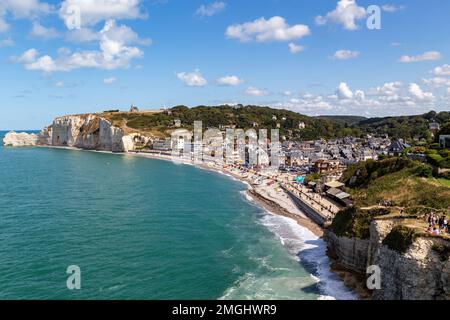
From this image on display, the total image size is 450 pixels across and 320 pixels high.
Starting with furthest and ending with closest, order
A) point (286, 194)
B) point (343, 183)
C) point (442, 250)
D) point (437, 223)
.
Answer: point (286, 194), point (343, 183), point (437, 223), point (442, 250)

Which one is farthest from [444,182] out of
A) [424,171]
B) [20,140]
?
[20,140]

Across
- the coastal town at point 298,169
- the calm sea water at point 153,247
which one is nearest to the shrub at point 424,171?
the coastal town at point 298,169

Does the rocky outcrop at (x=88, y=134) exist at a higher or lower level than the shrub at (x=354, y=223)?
higher

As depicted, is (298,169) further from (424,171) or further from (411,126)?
(411,126)

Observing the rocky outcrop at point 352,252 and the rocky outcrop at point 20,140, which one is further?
the rocky outcrop at point 20,140

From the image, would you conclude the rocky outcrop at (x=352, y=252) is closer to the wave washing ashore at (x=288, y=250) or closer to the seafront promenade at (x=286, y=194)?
the wave washing ashore at (x=288, y=250)
